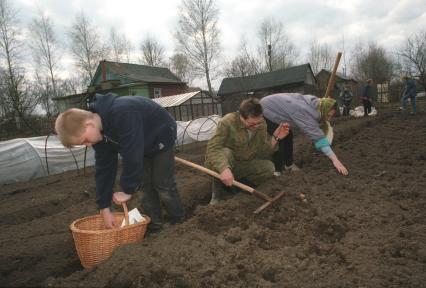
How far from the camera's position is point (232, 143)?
404 cm

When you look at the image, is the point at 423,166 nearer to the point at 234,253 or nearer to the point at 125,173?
the point at 234,253

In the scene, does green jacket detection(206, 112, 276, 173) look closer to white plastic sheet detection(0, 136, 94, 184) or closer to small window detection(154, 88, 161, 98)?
white plastic sheet detection(0, 136, 94, 184)

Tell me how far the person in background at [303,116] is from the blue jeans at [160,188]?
1.82 metres

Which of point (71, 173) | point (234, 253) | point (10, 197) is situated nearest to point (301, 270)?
point (234, 253)

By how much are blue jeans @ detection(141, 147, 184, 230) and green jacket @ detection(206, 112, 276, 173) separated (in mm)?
557

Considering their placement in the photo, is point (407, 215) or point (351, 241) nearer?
point (351, 241)

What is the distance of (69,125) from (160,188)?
1139 mm

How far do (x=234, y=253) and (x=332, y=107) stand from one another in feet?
8.59

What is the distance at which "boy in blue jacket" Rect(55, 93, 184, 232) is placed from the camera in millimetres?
2547

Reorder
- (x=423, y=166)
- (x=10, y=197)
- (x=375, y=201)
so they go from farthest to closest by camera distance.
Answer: (x=10, y=197), (x=423, y=166), (x=375, y=201)

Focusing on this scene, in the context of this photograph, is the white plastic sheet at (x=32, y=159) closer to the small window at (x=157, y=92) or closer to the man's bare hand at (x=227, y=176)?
the man's bare hand at (x=227, y=176)

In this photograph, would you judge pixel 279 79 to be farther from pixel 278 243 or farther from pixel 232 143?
pixel 278 243

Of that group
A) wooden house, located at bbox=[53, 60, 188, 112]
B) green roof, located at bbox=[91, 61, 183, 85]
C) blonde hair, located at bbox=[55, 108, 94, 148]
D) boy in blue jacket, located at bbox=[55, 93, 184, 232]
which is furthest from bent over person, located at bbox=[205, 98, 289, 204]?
green roof, located at bbox=[91, 61, 183, 85]

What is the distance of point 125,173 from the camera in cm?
276
